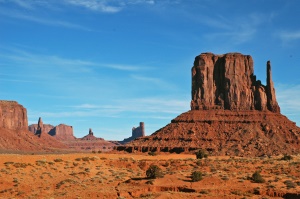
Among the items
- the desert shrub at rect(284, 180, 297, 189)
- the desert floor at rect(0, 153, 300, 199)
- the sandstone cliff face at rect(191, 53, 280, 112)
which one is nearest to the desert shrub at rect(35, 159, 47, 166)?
the desert floor at rect(0, 153, 300, 199)

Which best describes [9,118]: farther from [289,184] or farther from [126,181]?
[289,184]

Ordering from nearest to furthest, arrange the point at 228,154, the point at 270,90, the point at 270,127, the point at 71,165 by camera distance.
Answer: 1. the point at 71,165
2. the point at 228,154
3. the point at 270,127
4. the point at 270,90

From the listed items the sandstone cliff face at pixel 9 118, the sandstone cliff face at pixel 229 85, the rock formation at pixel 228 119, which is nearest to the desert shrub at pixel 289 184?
the rock formation at pixel 228 119

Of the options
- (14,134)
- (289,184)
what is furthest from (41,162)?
(14,134)

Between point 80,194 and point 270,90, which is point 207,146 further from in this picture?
point 80,194

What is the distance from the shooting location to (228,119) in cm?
10381

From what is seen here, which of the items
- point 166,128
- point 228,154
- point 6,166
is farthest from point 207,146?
point 6,166

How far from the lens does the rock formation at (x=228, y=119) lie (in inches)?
3580

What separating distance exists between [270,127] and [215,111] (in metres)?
16.6

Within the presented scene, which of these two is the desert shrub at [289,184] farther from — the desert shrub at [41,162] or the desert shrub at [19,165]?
the desert shrub at [19,165]

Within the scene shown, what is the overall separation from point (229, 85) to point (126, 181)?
80.9 metres

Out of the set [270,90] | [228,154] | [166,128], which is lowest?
[228,154]

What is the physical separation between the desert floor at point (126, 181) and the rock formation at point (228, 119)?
43242mm

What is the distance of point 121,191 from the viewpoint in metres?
33.3
